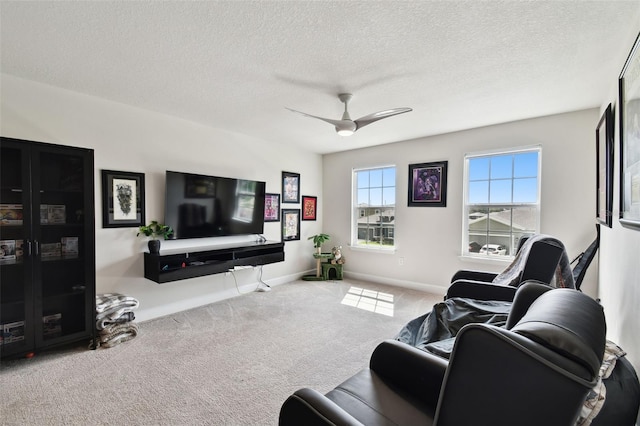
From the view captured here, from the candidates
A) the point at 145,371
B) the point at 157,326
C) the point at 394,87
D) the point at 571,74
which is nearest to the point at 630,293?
the point at 571,74

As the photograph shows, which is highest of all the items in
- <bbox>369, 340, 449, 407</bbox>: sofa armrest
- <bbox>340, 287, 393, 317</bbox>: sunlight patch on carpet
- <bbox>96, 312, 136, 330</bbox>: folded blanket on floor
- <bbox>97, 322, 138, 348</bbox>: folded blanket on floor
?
<bbox>369, 340, 449, 407</bbox>: sofa armrest

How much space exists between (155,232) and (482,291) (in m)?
3.41

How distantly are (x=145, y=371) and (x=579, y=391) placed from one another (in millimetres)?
2688

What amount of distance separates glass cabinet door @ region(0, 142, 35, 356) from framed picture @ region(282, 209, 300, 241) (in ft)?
10.4

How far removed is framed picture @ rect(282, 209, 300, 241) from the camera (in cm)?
501

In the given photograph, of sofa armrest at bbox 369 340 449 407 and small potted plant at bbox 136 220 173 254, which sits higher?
small potted plant at bbox 136 220 173 254

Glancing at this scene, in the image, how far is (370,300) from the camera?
13.3 ft

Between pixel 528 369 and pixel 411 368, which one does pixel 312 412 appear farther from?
pixel 528 369

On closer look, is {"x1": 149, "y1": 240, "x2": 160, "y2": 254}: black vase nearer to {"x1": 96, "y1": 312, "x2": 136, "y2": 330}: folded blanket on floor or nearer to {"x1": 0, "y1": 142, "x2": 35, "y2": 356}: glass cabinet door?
{"x1": 96, "y1": 312, "x2": 136, "y2": 330}: folded blanket on floor

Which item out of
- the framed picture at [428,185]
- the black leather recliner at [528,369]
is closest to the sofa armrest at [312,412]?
the black leather recliner at [528,369]

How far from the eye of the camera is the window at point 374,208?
497 centimetres

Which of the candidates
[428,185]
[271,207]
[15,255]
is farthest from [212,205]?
[428,185]

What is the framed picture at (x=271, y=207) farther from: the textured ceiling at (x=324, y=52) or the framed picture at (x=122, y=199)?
the framed picture at (x=122, y=199)

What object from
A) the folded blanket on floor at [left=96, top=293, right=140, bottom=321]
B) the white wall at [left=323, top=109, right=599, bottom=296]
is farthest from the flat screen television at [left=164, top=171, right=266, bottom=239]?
the white wall at [left=323, top=109, right=599, bottom=296]
